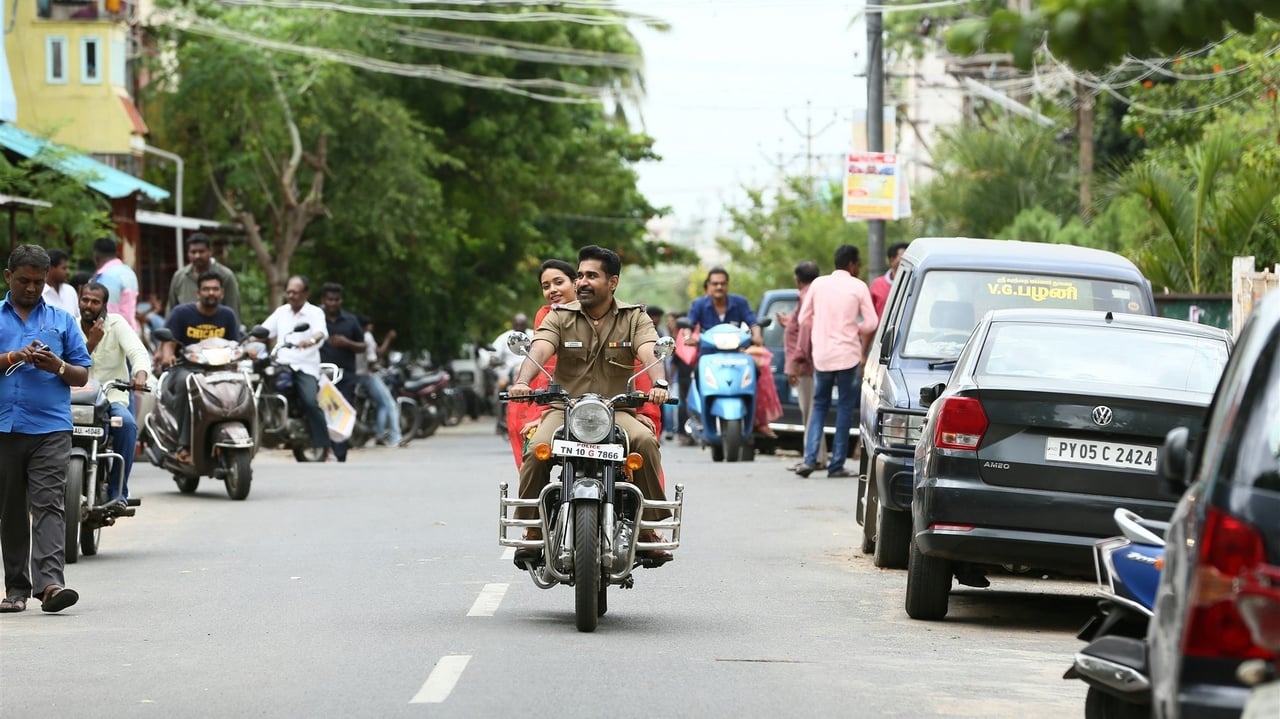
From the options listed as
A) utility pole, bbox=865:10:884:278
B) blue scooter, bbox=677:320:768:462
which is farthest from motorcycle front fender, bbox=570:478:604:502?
utility pole, bbox=865:10:884:278

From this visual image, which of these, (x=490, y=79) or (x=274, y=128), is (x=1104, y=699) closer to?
(x=274, y=128)

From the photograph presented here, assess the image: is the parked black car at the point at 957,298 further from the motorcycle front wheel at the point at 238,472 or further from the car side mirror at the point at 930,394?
the motorcycle front wheel at the point at 238,472

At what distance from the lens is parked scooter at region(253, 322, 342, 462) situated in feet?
→ 72.6

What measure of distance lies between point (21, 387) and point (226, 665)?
258 cm

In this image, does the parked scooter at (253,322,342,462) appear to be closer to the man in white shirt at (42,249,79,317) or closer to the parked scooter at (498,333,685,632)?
the man in white shirt at (42,249,79,317)

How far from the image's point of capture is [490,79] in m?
43.8

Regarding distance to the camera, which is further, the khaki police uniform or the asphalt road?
the khaki police uniform

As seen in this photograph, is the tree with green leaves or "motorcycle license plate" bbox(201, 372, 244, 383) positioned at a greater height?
the tree with green leaves

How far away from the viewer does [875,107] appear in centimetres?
2900

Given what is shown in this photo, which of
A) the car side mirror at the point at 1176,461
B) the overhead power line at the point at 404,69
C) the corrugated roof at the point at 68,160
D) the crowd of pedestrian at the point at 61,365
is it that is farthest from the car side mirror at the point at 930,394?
the overhead power line at the point at 404,69

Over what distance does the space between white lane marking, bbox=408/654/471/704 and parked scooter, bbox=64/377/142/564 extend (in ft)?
14.4

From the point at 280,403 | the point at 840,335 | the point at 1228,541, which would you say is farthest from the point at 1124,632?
the point at 280,403

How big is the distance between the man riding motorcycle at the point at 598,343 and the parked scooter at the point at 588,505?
0.61ft

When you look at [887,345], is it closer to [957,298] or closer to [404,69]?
[957,298]
